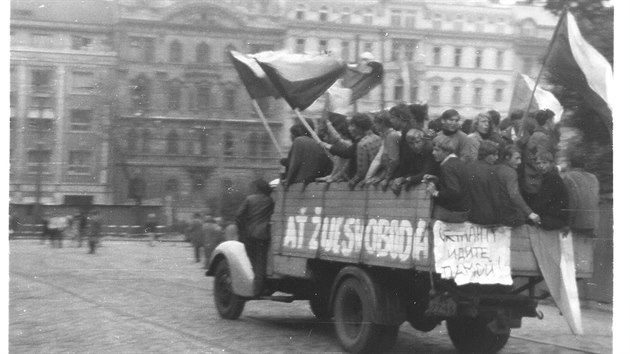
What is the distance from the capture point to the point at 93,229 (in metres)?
20.6

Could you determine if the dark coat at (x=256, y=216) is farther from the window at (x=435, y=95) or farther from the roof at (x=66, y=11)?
the roof at (x=66, y=11)

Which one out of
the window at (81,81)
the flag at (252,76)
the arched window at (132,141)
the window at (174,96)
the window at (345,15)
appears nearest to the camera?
the window at (345,15)

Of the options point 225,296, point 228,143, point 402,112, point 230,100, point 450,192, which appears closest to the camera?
point 450,192

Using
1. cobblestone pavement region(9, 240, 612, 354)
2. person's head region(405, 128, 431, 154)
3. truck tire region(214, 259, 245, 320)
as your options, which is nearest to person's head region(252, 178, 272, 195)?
truck tire region(214, 259, 245, 320)

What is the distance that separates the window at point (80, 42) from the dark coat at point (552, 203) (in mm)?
6141

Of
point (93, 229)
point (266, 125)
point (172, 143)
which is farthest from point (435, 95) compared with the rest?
point (93, 229)

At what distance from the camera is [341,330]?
30.7 ft

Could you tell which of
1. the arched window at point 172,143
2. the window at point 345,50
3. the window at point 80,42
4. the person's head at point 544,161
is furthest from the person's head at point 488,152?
the arched window at point 172,143

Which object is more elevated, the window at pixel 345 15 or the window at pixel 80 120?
the window at pixel 345 15

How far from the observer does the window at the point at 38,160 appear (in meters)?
11.5

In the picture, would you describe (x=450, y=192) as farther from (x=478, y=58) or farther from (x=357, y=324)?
(x=478, y=58)

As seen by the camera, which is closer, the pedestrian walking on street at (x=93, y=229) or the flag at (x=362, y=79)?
the flag at (x=362, y=79)

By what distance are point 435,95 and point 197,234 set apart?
5.80m

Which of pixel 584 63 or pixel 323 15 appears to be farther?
pixel 323 15
